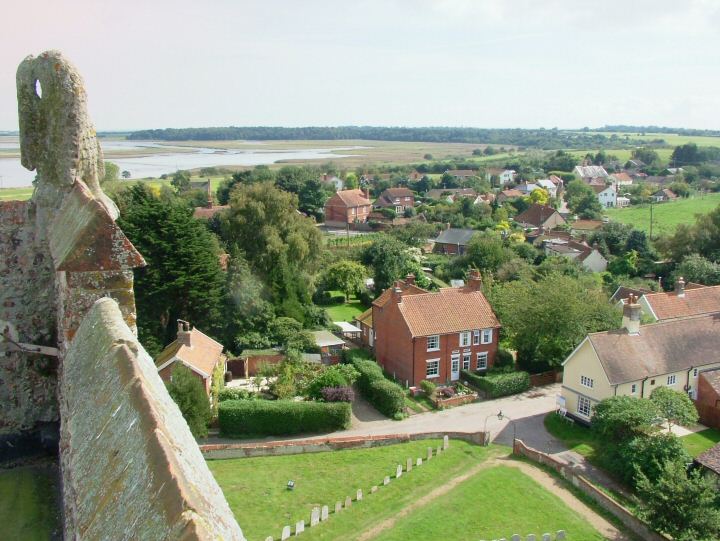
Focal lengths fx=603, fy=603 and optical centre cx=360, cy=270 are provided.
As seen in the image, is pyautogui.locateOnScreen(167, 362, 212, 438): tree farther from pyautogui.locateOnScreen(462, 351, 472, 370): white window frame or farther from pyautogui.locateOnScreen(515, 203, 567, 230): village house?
pyautogui.locateOnScreen(515, 203, 567, 230): village house

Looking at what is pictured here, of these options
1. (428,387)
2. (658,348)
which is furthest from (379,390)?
(658,348)

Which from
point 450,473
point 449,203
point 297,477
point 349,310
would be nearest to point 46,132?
point 297,477

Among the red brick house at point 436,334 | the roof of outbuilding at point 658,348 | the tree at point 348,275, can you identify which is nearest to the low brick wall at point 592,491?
the roof of outbuilding at point 658,348

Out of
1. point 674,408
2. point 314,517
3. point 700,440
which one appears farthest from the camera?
point 700,440

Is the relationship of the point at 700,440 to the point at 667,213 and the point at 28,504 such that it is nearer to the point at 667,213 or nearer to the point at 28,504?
the point at 28,504

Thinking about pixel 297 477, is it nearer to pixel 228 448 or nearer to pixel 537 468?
pixel 228 448

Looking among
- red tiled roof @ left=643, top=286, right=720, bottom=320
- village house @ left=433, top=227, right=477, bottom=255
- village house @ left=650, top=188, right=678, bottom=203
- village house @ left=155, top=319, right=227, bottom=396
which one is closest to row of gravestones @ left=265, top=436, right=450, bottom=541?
village house @ left=155, top=319, right=227, bottom=396

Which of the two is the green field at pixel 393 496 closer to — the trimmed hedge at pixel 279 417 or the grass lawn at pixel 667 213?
the trimmed hedge at pixel 279 417
